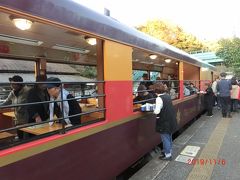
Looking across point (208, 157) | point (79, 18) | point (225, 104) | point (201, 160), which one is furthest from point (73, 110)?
point (225, 104)

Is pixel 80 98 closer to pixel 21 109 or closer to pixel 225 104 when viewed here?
pixel 21 109

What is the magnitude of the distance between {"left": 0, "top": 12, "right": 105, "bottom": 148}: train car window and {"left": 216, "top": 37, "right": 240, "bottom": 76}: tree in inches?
775

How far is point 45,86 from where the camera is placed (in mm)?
3861

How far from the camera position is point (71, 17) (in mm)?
3348

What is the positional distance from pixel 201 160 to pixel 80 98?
3.37 m

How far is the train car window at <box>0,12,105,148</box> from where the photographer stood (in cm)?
339

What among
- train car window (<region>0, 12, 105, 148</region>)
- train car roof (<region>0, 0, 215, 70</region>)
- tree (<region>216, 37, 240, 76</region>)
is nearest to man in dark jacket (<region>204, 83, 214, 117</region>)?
train car window (<region>0, 12, 105, 148</region>)

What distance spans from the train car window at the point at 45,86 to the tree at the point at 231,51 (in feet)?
64.6

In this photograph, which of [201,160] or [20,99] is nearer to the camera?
[20,99]

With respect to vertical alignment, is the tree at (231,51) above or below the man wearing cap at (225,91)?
above

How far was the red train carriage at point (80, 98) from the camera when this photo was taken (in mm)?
2824

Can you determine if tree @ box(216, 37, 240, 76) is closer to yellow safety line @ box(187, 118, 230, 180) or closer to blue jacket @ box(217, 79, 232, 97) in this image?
blue jacket @ box(217, 79, 232, 97)

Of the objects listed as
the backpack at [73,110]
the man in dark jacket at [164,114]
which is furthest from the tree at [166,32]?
the backpack at [73,110]

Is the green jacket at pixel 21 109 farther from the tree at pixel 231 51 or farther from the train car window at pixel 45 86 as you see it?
the tree at pixel 231 51
